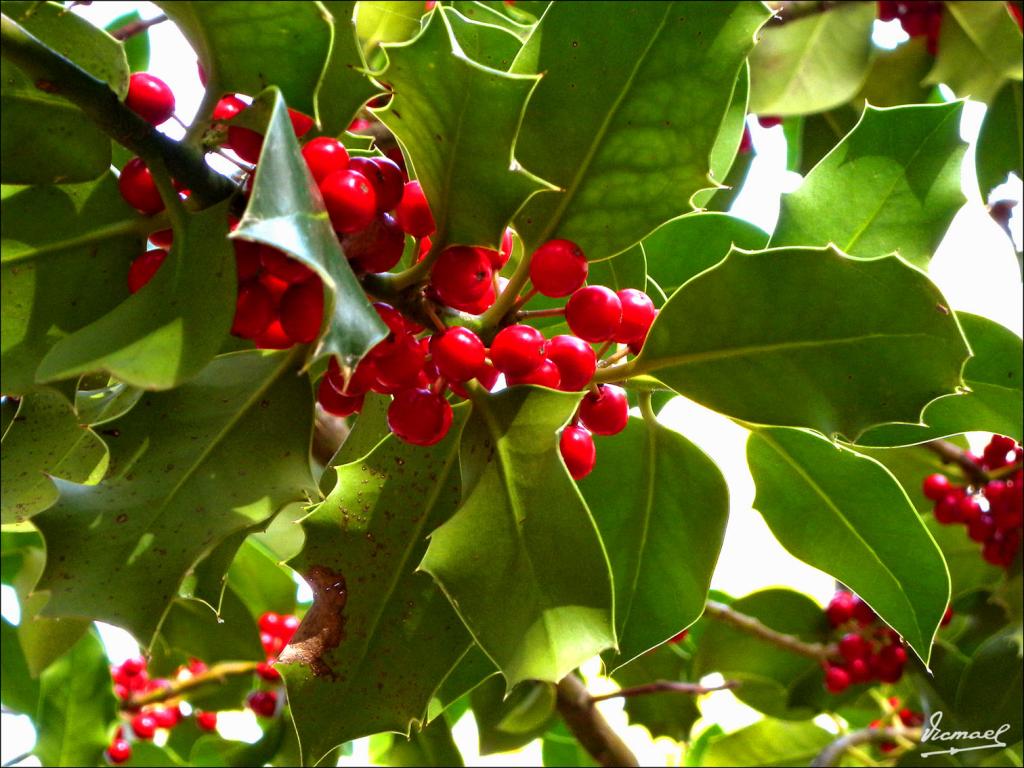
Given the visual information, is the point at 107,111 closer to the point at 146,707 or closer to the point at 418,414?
the point at 418,414

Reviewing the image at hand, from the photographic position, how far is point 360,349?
56cm

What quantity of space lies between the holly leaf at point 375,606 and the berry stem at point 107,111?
249mm

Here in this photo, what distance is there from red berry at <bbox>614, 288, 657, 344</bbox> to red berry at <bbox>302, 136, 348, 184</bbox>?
0.84 feet

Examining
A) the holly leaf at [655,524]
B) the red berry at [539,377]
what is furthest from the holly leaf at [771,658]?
the red berry at [539,377]

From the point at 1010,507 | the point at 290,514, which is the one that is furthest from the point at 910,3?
the point at 290,514

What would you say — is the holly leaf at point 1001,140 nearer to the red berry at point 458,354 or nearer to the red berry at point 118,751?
the red berry at point 458,354

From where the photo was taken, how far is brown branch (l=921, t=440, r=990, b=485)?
196 centimetres

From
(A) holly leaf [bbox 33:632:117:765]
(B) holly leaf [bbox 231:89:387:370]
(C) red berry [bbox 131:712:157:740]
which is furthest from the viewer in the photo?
(C) red berry [bbox 131:712:157:740]

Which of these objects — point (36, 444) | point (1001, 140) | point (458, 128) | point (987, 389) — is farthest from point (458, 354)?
point (1001, 140)

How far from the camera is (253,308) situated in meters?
0.71

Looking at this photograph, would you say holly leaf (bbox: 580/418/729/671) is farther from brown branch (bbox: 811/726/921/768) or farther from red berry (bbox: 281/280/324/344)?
brown branch (bbox: 811/726/921/768)

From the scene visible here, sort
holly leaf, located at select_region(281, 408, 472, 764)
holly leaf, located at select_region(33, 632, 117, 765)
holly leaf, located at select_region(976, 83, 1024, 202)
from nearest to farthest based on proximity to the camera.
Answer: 1. holly leaf, located at select_region(281, 408, 472, 764)
2. holly leaf, located at select_region(33, 632, 117, 765)
3. holly leaf, located at select_region(976, 83, 1024, 202)

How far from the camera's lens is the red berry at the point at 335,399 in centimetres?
79

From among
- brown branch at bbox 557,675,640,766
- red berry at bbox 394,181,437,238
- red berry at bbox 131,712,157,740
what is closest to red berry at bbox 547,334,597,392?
red berry at bbox 394,181,437,238
